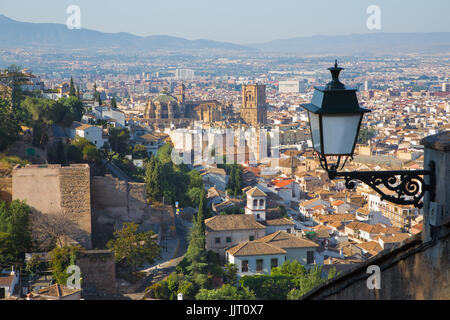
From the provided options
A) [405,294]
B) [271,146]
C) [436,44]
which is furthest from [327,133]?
[436,44]

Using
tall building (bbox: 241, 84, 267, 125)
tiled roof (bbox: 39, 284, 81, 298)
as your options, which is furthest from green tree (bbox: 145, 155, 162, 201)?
tall building (bbox: 241, 84, 267, 125)

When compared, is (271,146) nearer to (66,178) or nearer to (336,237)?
(336,237)

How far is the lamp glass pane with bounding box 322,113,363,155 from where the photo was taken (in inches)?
60.4

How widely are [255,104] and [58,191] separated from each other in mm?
39387

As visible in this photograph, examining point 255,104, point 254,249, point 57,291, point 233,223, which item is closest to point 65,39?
point 255,104

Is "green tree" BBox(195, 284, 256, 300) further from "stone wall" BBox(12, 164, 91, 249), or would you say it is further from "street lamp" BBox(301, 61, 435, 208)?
"street lamp" BBox(301, 61, 435, 208)

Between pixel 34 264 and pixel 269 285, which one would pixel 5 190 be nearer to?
pixel 34 264

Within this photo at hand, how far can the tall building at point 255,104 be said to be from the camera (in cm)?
4850

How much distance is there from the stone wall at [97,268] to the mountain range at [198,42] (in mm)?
43100

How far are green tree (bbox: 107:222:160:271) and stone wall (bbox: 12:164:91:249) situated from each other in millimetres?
554

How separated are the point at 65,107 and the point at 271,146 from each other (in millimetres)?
17791

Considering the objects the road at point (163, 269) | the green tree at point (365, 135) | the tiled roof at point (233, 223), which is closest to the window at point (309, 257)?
the tiled roof at point (233, 223)

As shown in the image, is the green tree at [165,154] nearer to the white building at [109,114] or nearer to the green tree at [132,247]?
the white building at [109,114]

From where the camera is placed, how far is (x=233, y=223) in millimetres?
12648
